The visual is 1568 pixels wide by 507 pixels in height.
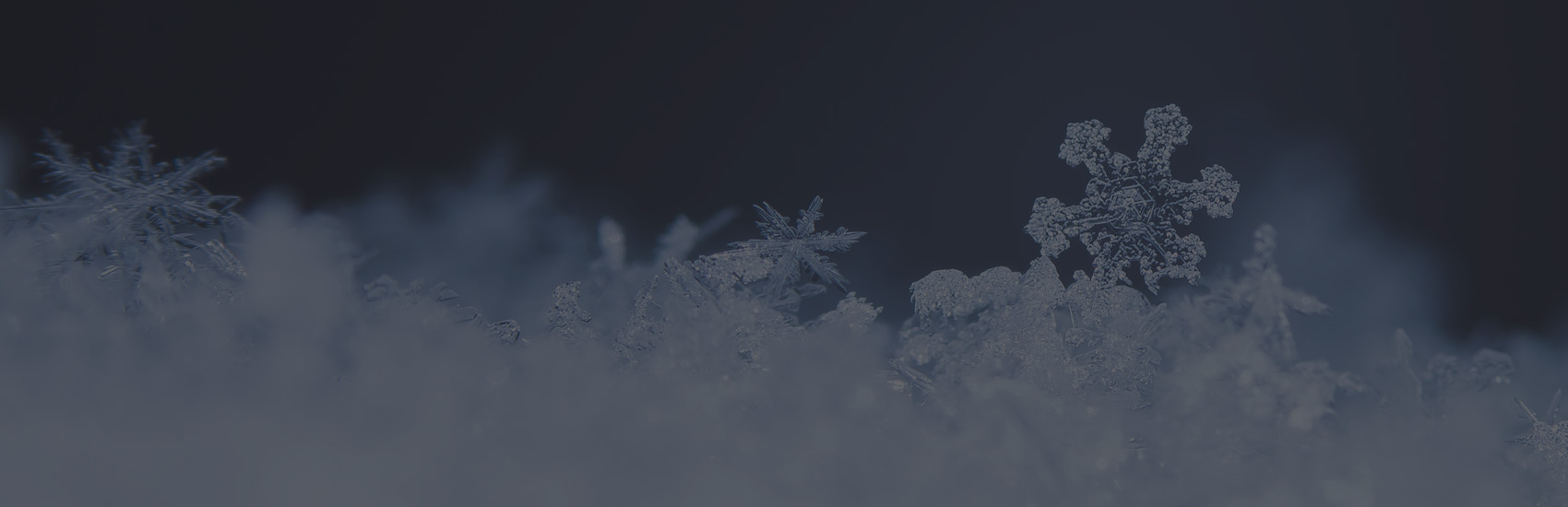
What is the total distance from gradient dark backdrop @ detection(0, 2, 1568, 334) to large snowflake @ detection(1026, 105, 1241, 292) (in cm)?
31

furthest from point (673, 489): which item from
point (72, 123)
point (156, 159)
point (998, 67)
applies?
point (72, 123)

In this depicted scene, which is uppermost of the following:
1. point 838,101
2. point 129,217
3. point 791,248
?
point 838,101

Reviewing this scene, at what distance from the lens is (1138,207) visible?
932 millimetres

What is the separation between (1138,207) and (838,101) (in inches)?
19.4

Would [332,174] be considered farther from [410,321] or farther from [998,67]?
[998,67]

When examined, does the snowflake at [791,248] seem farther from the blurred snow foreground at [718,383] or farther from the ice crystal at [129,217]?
the ice crystal at [129,217]

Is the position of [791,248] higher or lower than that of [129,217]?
lower

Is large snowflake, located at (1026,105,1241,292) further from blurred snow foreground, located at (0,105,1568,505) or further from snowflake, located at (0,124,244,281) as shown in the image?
snowflake, located at (0,124,244,281)

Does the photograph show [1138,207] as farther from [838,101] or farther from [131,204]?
[131,204]

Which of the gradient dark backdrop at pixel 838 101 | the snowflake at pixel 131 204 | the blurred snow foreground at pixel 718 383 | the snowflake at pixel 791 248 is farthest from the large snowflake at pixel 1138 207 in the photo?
the snowflake at pixel 131 204

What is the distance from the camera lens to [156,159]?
4.14 ft

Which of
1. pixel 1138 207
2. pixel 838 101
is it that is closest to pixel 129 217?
pixel 838 101

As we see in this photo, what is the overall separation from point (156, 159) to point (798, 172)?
789mm

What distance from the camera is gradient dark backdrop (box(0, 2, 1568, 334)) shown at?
1.25 metres
